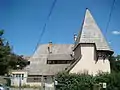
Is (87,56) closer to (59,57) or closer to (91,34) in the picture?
(91,34)

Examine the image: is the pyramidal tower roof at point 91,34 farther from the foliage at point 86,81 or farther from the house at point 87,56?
the foliage at point 86,81

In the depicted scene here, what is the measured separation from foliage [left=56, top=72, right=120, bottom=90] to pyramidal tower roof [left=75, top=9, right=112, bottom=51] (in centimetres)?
824

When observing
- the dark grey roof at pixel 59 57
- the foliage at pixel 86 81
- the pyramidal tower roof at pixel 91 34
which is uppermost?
the pyramidal tower roof at pixel 91 34

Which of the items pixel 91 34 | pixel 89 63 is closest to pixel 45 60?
pixel 91 34

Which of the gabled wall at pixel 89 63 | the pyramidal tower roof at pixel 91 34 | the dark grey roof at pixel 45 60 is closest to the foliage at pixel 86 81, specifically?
the gabled wall at pixel 89 63

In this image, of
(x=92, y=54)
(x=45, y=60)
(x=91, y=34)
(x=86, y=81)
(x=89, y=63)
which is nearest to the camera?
(x=86, y=81)

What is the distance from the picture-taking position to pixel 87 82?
47219mm

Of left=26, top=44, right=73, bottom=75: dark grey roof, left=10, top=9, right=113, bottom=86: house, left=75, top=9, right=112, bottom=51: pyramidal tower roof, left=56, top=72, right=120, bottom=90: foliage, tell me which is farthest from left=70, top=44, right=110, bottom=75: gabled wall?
left=26, top=44, right=73, bottom=75: dark grey roof

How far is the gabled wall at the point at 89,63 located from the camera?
54.1 meters

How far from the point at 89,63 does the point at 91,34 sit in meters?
5.33

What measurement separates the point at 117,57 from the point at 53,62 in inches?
559

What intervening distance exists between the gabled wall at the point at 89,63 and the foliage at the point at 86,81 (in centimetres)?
471

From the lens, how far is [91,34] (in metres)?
57.0

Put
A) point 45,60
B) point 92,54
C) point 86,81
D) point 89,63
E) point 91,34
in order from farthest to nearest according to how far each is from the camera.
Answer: point 45,60, point 91,34, point 92,54, point 89,63, point 86,81
